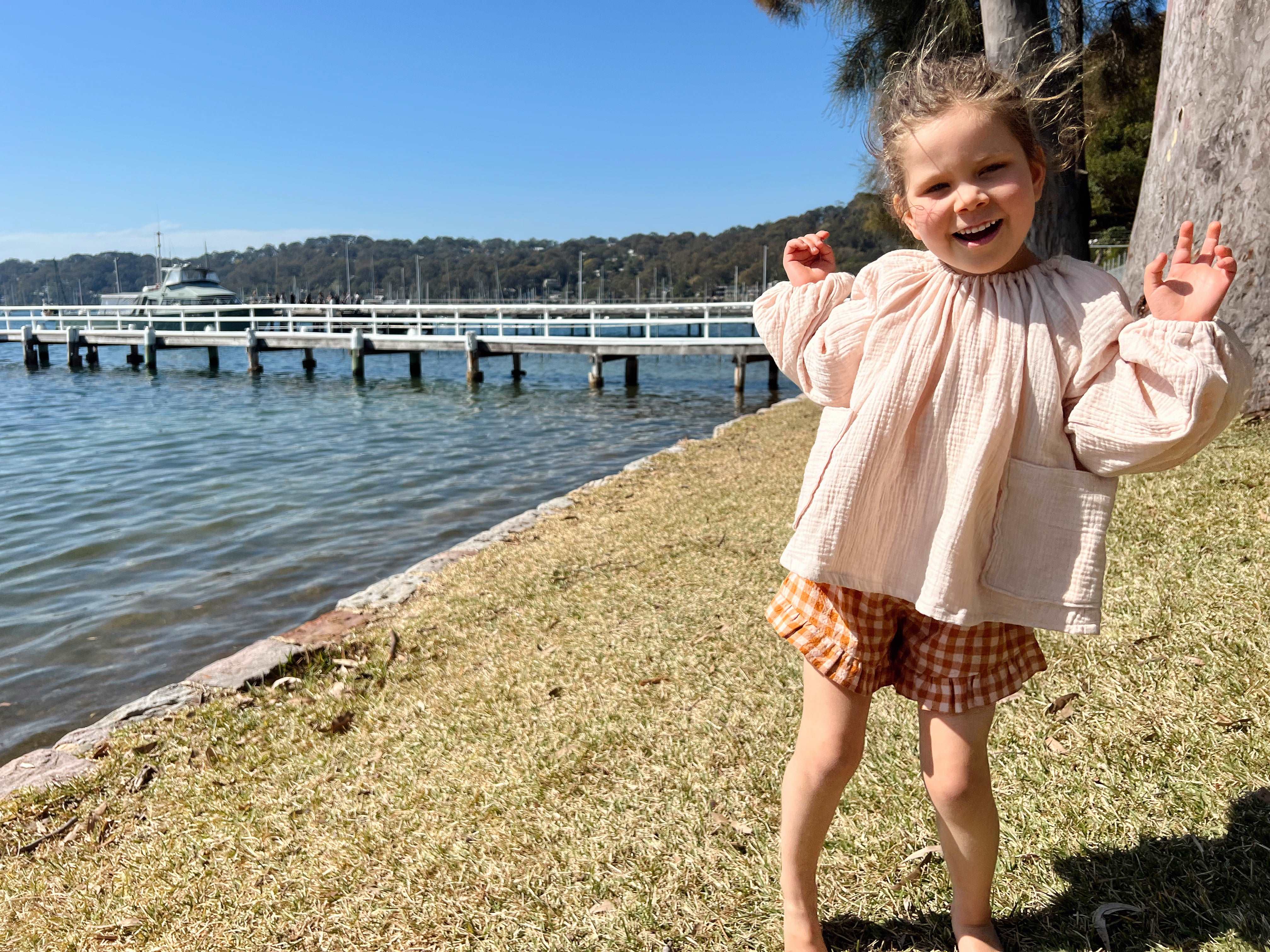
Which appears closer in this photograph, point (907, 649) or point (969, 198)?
point (969, 198)

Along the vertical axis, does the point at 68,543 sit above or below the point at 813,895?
below

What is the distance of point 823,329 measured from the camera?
1634mm

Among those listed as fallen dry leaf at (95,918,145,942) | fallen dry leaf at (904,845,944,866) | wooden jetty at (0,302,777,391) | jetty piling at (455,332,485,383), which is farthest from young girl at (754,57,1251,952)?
jetty piling at (455,332,485,383)

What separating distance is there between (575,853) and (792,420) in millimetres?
10485

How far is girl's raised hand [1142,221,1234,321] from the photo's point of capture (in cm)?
133

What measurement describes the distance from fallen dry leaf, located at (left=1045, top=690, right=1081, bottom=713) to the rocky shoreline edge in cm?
314

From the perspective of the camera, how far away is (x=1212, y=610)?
304 centimetres

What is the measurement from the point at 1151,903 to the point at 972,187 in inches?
59.6

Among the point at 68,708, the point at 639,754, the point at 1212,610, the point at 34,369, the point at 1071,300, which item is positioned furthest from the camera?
the point at 34,369

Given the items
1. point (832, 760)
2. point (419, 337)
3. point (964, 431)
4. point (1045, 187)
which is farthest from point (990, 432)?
point (419, 337)

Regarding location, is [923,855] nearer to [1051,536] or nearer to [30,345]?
[1051,536]

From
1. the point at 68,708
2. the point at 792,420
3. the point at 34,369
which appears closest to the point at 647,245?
the point at 34,369

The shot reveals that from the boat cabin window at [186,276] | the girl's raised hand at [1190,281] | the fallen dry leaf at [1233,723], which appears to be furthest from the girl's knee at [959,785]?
the boat cabin window at [186,276]

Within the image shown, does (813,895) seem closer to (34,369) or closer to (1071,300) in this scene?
(1071,300)
